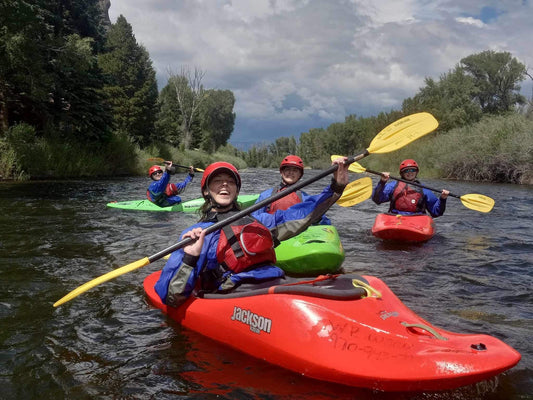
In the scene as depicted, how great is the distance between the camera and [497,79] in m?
41.3

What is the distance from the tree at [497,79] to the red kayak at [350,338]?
4396 cm

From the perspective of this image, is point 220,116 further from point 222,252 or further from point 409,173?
point 222,252

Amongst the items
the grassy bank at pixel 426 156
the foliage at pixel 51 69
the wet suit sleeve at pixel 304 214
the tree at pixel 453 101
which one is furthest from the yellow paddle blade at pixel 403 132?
the tree at pixel 453 101

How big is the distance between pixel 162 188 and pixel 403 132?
5.98m

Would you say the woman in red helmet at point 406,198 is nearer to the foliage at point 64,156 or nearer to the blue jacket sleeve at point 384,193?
the blue jacket sleeve at point 384,193

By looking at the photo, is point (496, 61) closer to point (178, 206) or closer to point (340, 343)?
point (178, 206)

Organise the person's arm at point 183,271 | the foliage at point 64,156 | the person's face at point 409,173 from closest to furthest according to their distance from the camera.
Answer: the person's arm at point 183,271 → the person's face at point 409,173 → the foliage at point 64,156

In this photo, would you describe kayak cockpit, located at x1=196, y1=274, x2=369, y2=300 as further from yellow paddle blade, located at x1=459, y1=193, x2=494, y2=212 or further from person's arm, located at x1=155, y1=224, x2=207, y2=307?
yellow paddle blade, located at x1=459, y1=193, x2=494, y2=212

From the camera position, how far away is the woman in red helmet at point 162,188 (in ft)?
30.1

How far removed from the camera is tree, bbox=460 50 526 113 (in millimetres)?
41062

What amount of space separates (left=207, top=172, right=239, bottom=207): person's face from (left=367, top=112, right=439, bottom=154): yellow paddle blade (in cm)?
153

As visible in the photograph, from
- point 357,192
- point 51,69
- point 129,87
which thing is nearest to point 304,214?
point 357,192

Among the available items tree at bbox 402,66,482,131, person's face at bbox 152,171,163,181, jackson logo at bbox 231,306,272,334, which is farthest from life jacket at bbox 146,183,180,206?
tree at bbox 402,66,482,131

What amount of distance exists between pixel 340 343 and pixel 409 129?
103 inches
